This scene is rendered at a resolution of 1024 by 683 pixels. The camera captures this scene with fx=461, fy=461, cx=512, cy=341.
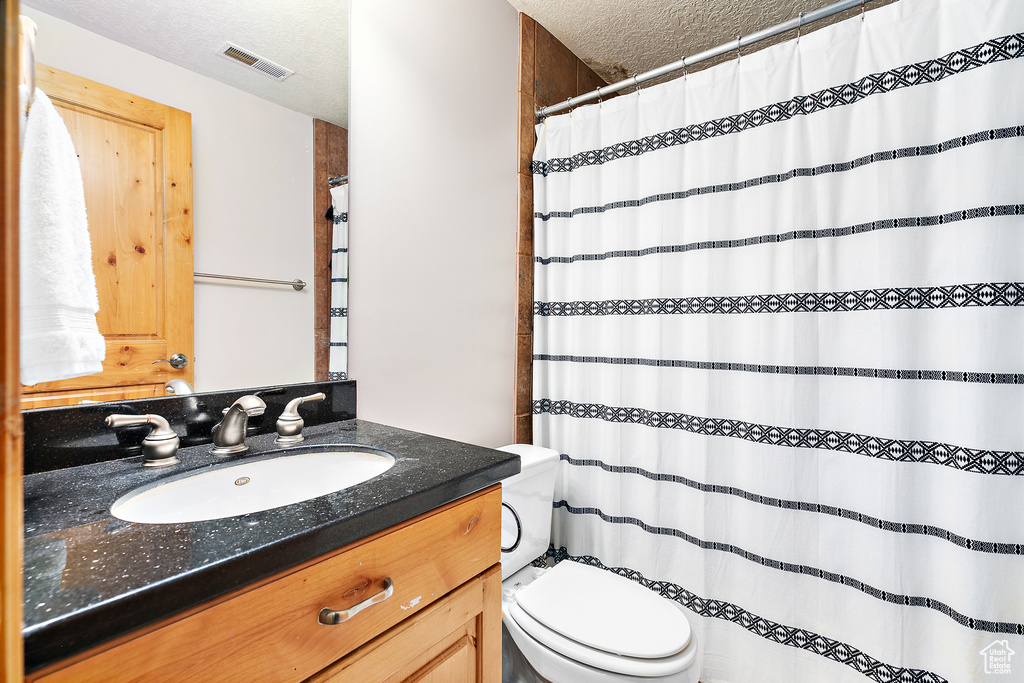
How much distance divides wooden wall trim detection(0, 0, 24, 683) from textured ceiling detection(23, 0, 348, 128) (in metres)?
0.83

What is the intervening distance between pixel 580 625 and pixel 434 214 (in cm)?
123

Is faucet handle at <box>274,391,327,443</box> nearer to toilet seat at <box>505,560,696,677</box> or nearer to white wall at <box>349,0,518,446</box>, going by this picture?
white wall at <box>349,0,518,446</box>

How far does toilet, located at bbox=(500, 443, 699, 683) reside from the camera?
3.37 feet

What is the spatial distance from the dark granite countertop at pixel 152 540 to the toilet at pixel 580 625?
54cm

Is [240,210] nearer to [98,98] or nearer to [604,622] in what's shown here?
[98,98]

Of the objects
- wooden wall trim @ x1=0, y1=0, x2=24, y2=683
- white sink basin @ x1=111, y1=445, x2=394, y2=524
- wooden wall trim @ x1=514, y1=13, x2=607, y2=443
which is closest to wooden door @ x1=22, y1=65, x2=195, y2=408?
white sink basin @ x1=111, y1=445, x2=394, y2=524

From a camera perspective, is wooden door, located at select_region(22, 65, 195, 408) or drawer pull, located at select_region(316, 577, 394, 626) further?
wooden door, located at select_region(22, 65, 195, 408)

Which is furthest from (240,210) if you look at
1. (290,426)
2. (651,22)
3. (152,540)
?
(651,22)

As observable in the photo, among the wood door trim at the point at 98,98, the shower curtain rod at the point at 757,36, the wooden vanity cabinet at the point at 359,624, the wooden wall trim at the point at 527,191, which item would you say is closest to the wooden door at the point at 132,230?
the wood door trim at the point at 98,98

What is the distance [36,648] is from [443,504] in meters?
0.47

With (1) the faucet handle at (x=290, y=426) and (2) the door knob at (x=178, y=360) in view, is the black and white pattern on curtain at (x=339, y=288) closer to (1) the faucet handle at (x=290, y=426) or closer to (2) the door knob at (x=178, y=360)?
(1) the faucet handle at (x=290, y=426)

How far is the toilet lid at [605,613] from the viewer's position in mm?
1062

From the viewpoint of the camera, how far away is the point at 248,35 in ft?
3.40

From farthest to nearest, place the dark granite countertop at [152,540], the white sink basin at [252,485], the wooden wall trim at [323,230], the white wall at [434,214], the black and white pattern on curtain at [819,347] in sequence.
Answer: the white wall at [434,214]
the wooden wall trim at [323,230]
the black and white pattern on curtain at [819,347]
the white sink basin at [252,485]
the dark granite countertop at [152,540]
